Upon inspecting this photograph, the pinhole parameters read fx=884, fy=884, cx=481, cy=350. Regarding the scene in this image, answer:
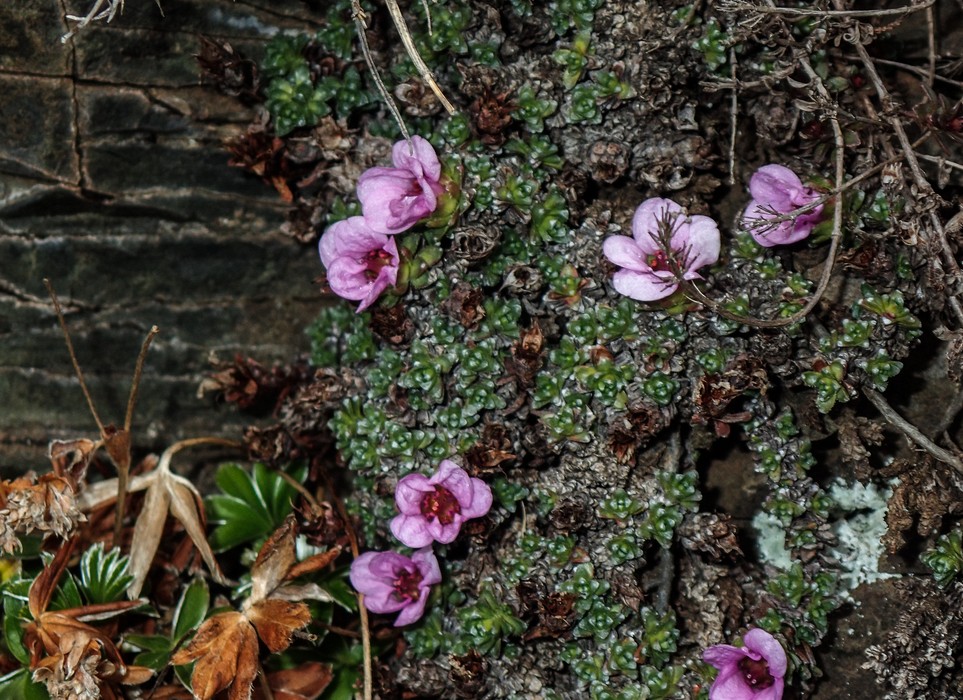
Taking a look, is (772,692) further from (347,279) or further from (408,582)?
(347,279)

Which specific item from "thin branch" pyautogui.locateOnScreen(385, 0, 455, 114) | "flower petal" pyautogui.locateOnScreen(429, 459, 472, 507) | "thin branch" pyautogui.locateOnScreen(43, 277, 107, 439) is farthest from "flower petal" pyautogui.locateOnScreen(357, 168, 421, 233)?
"thin branch" pyautogui.locateOnScreen(43, 277, 107, 439)

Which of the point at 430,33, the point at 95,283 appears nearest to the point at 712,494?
the point at 430,33

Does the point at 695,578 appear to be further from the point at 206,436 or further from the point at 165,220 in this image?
the point at 165,220

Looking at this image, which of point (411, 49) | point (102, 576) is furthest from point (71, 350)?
point (411, 49)

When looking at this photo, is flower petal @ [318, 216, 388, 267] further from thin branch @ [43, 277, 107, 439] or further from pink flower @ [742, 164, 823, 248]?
pink flower @ [742, 164, 823, 248]

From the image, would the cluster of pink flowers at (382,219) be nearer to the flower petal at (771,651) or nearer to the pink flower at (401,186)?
the pink flower at (401,186)

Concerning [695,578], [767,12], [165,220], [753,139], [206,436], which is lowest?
[206,436]

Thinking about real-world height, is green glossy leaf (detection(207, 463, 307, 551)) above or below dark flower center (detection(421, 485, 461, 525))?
below
